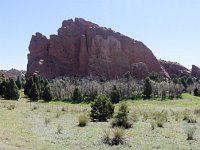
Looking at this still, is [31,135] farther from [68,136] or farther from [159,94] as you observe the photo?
[159,94]

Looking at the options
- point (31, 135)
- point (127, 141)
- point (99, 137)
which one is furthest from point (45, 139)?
point (127, 141)

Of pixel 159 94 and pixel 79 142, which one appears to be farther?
pixel 159 94

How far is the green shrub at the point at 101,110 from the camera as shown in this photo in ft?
133

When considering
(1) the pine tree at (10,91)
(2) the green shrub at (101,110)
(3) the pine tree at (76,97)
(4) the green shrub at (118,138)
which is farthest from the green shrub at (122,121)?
(3) the pine tree at (76,97)

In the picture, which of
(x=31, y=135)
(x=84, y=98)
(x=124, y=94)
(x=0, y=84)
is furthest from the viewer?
(x=124, y=94)

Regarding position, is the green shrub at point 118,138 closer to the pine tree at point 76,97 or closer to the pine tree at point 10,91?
the pine tree at point 10,91

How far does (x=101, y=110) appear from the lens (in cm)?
4109

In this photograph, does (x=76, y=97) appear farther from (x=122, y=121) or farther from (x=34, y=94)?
(x=122, y=121)

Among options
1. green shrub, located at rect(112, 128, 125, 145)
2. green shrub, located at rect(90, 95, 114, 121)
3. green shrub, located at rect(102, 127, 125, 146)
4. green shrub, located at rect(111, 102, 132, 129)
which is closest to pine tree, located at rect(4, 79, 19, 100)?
green shrub, located at rect(90, 95, 114, 121)

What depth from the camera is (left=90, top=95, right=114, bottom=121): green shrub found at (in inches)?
1591

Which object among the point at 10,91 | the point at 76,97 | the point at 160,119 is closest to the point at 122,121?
the point at 160,119

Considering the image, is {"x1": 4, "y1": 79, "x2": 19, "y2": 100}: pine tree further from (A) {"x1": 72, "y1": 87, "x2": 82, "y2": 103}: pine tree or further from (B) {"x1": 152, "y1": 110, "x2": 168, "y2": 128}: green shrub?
(B) {"x1": 152, "y1": 110, "x2": 168, "y2": 128}: green shrub

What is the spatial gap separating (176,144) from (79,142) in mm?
6482

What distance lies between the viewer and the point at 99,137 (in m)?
26.0
